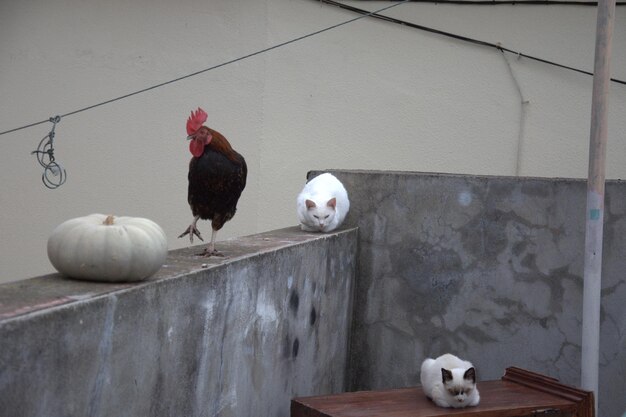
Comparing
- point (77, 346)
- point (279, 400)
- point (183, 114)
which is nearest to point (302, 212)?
point (279, 400)

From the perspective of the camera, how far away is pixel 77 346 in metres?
2.40

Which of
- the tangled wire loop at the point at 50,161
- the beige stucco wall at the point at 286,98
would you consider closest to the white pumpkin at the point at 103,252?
the tangled wire loop at the point at 50,161

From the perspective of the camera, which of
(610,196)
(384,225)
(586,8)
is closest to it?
(610,196)

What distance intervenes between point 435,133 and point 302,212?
7.36 feet

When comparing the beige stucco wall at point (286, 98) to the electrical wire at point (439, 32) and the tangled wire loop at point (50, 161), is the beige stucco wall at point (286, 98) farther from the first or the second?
the tangled wire loop at point (50, 161)

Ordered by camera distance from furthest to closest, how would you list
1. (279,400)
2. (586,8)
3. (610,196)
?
(586,8)
(610,196)
(279,400)

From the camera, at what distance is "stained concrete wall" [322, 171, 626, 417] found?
17.6ft

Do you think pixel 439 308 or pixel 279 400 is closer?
pixel 279 400

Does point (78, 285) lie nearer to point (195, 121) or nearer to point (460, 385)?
point (195, 121)

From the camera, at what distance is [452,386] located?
397cm

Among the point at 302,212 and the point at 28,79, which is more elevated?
the point at 28,79

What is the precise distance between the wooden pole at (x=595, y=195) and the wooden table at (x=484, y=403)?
0.35m

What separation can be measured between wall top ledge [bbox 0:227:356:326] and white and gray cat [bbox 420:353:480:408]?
3.07ft

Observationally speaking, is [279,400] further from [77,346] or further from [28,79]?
[28,79]
